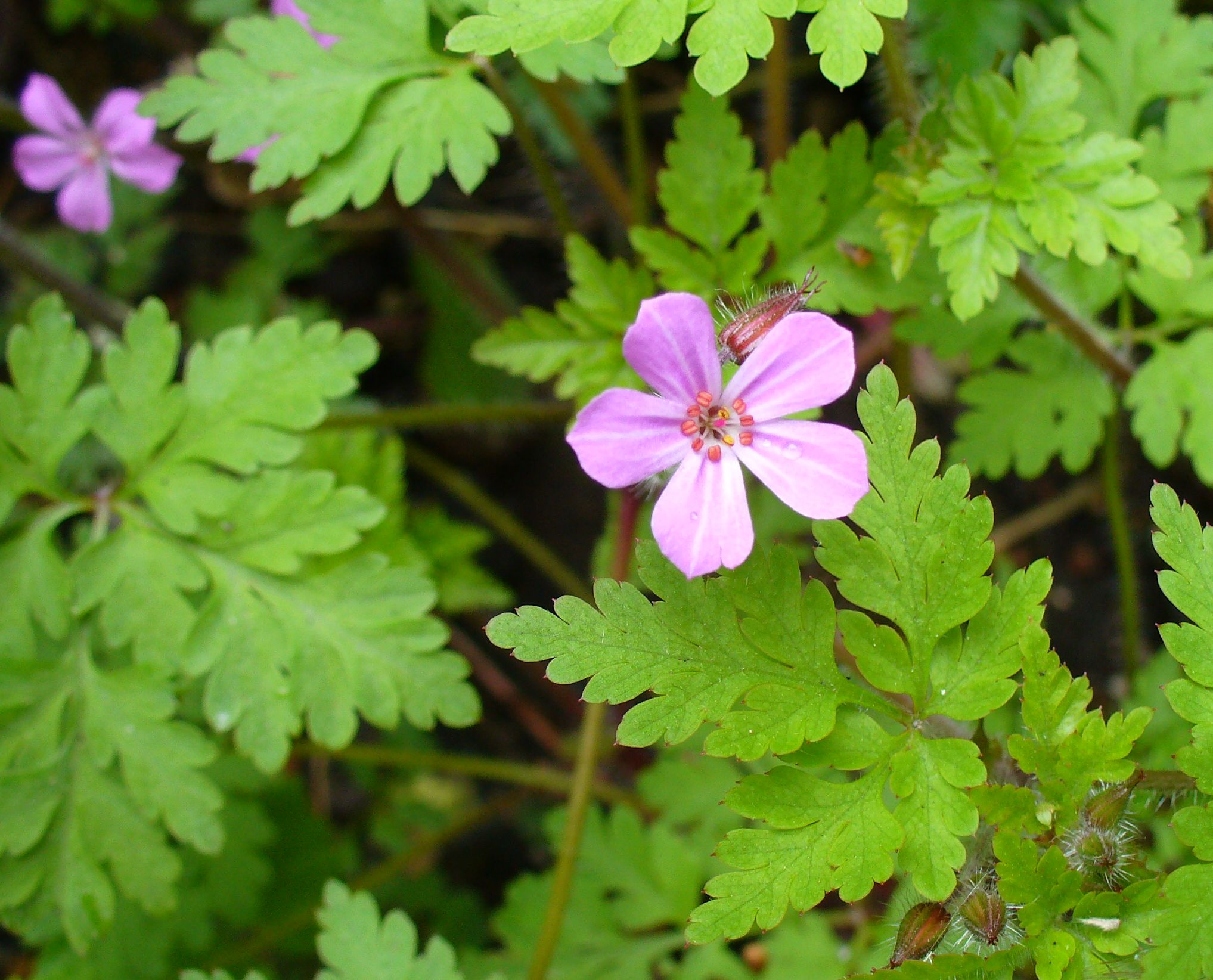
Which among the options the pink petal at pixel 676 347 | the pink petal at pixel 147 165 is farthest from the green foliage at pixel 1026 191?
the pink petal at pixel 147 165

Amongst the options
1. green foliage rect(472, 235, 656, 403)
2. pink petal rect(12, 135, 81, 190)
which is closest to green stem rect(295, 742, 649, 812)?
green foliage rect(472, 235, 656, 403)

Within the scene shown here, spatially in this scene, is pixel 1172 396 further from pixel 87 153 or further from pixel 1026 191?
pixel 87 153

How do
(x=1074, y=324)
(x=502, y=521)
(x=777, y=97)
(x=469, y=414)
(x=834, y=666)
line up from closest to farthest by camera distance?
(x=834, y=666)
(x=1074, y=324)
(x=777, y=97)
(x=469, y=414)
(x=502, y=521)

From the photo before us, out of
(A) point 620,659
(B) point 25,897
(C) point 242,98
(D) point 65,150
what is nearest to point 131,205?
(D) point 65,150

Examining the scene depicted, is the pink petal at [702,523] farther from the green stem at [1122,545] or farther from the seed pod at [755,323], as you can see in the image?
the green stem at [1122,545]

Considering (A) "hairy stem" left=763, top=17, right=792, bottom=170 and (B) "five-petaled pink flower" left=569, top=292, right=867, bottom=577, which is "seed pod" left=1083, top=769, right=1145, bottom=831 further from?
(A) "hairy stem" left=763, top=17, right=792, bottom=170

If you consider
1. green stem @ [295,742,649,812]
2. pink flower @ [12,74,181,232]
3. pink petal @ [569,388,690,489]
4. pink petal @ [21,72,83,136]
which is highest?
pink petal @ [21,72,83,136]

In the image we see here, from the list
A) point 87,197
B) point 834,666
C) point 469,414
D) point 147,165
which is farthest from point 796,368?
point 87,197
